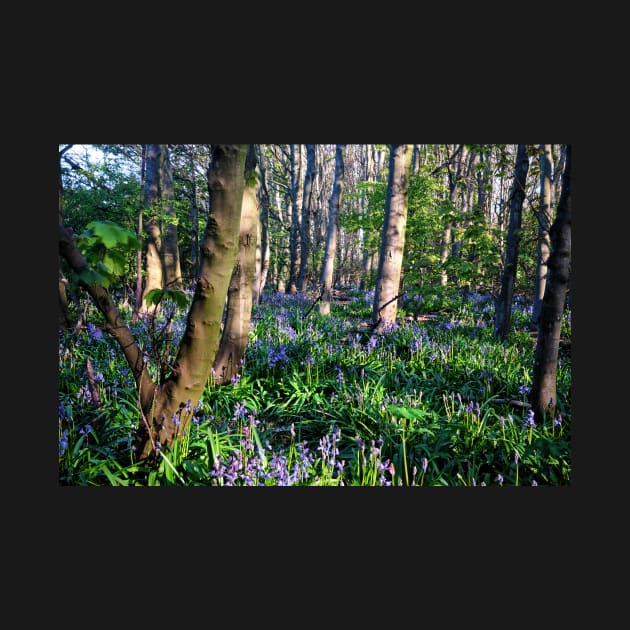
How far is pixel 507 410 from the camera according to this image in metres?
3.24

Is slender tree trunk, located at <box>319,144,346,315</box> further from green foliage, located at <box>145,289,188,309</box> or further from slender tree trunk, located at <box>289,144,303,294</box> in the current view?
green foliage, located at <box>145,289,188,309</box>

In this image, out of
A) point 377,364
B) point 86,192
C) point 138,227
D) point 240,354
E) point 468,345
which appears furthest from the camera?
point 138,227

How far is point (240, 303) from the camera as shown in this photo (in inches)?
145

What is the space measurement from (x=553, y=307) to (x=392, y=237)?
3.07 meters

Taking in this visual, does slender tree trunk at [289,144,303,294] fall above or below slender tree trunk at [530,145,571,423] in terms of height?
above

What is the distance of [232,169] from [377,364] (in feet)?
9.21

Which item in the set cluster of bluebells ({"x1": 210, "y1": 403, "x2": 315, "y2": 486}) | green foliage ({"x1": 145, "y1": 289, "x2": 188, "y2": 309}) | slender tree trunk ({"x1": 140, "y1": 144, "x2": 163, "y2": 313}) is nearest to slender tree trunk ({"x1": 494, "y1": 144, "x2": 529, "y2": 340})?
cluster of bluebells ({"x1": 210, "y1": 403, "x2": 315, "y2": 486})

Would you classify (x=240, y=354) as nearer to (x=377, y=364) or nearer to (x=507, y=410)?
(x=377, y=364)

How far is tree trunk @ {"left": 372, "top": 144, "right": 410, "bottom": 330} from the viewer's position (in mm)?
5539

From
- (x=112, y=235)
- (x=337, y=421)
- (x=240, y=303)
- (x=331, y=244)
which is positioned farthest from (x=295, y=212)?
(x=112, y=235)

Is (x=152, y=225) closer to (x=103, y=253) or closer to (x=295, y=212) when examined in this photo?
(x=103, y=253)

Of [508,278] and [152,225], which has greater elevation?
[152,225]

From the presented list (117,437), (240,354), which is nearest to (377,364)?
(240,354)

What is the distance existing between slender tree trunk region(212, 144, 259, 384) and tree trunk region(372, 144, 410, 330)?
8.30 feet
